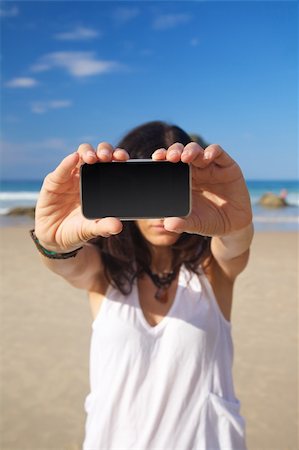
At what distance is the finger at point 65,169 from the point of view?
1.48m

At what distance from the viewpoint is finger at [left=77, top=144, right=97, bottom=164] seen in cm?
138

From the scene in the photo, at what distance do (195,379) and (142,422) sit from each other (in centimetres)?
26

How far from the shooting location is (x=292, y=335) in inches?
256

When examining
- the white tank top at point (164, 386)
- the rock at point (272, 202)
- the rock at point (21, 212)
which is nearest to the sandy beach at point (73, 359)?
the white tank top at point (164, 386)

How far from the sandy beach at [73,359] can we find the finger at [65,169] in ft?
10.9

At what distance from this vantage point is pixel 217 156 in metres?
1.49

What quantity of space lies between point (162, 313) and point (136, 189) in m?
0.75

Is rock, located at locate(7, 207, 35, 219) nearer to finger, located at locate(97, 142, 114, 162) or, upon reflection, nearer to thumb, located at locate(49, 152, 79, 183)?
thumb, located at locate(49, 152, 79, 183)

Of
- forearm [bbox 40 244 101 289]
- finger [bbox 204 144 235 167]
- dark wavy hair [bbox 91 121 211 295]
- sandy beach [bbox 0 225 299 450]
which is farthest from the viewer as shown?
sandy beach [bbox 0 225 299 450]

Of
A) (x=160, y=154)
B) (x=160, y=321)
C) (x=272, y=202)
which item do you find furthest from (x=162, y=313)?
(x=272, y=202)

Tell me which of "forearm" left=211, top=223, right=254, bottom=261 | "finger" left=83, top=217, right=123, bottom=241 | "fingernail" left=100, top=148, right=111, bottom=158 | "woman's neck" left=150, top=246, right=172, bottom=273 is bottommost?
"woman's neck" left=150, top=246, right=172, bottom=273

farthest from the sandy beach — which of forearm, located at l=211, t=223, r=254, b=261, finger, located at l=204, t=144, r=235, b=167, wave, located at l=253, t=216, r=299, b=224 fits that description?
wave, located at l=253, t=216, r=299, b=224

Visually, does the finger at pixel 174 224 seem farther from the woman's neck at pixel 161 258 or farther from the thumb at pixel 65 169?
the woman's neck at pixel 161 258

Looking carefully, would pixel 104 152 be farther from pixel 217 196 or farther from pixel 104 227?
pixel 217 196
